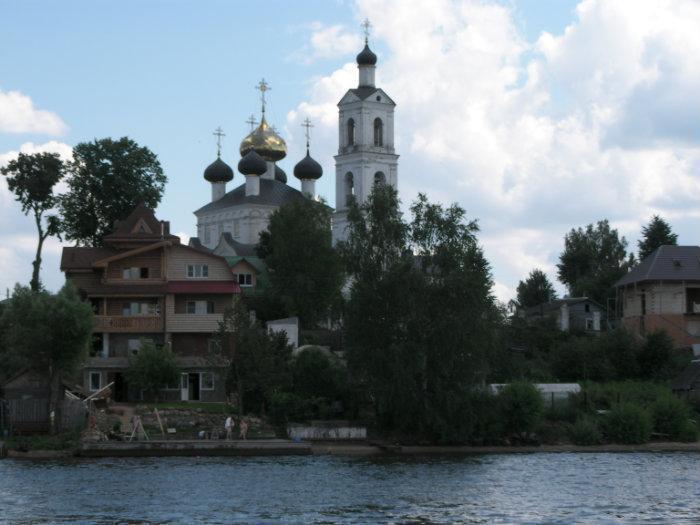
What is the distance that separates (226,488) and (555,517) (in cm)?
1314

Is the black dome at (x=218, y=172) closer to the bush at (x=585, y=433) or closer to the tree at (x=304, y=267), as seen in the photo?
the tree at (x=304, y=267)

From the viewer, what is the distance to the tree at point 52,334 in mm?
66688

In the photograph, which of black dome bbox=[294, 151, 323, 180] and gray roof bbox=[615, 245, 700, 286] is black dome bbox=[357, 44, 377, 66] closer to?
black dome bbox=[294, 151, 323, 180]

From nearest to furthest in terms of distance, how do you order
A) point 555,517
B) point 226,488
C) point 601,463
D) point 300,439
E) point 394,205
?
1. point 555,517
2. point 226,488
3. point 601,463
4. point 300,439
5. point 394,205

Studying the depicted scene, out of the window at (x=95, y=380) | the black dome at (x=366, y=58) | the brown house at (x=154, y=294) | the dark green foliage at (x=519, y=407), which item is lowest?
the dark green foliage at (x=519, y=407)

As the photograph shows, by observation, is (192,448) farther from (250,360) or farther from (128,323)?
(128,323)

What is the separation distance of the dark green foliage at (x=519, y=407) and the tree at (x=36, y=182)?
39854 mm

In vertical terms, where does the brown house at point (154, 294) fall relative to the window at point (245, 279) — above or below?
below

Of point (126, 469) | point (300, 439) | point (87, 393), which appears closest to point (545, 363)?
point (300, 439)

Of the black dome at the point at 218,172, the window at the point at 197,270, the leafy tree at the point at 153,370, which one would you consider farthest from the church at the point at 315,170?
the leafy tree at the point at 153,370

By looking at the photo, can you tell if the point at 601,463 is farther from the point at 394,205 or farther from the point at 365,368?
the point at 394,205

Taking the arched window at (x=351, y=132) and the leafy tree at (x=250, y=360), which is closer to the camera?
the leafy tree at (x=250, y=360)

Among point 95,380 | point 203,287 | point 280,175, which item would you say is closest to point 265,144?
point 280,175

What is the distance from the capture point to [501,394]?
68.4 meters
